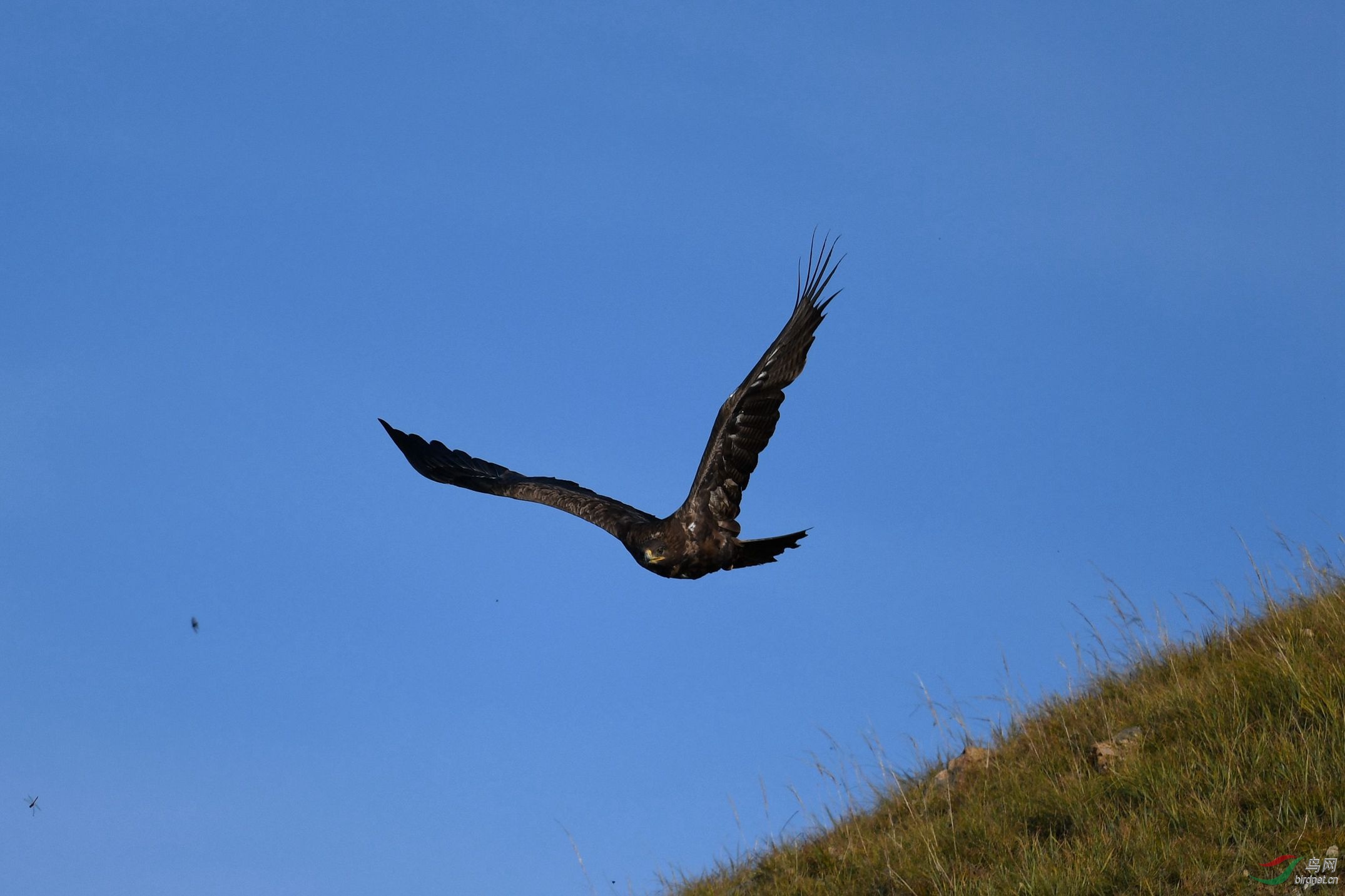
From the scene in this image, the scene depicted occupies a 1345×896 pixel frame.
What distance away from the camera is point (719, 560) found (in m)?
9.68

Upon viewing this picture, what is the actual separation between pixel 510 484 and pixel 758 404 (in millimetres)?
3140

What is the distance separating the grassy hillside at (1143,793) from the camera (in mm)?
6703

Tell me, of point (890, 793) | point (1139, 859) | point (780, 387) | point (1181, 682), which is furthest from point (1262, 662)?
point (780, 387)

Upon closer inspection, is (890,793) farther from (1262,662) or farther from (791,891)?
(1262,662)

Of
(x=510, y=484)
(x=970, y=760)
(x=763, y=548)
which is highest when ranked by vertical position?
(x=510, y=484)

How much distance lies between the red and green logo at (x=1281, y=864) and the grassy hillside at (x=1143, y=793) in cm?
2

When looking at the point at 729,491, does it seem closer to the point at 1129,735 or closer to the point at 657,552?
the point at 657,552

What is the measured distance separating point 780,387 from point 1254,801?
408 cm

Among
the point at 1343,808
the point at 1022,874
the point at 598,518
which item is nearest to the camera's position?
the point at 1343,808

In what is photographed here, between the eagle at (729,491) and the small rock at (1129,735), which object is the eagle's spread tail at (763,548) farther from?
the small rock at (1129,735)

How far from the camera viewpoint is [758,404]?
30.5 feet

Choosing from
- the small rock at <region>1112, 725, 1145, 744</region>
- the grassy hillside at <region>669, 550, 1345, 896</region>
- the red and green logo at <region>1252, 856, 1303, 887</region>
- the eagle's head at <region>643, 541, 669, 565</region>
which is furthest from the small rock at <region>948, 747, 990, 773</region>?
the red and green logo at <region>1252, 856, 1303, 887</region>

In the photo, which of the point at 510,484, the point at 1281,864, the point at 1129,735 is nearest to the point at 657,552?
the point at 510,484

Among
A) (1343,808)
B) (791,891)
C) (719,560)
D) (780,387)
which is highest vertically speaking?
(780,387)
